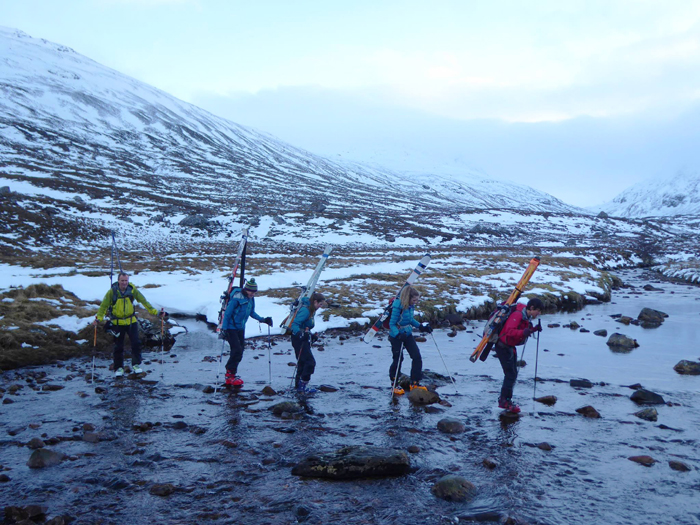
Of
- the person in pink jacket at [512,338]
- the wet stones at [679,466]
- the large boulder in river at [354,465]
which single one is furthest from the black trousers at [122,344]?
the wet stones at [679,466]

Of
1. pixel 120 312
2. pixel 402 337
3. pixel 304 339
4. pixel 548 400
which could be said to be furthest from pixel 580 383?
pixel 120 312

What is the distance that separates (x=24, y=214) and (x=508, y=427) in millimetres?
69969

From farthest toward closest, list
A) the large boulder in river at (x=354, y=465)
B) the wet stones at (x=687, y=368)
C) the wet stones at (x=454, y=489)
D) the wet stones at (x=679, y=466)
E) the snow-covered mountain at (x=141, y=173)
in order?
the snow-covered mountain at (x=141, y=173) < the wet stones at (x=687, y=368) < the wet stones at (x=679, y=466) < the large boulder in river at (x=354, y=465) < the wet stones at (x=454, y=489)

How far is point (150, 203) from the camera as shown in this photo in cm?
8812

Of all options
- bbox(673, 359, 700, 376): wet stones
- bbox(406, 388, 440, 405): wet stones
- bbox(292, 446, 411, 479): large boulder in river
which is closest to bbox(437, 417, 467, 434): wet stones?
bbox(406, 388, 440, 405): wet stones

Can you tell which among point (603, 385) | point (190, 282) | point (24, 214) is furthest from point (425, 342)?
point (24, 214)

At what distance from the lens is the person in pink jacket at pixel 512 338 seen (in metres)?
10.3

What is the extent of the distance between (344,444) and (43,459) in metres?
5.26

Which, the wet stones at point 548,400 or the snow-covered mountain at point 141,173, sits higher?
the snow-covered mountain at point 141,173

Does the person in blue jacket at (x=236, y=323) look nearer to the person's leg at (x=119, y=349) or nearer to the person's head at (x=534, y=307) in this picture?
the person's leg at (x=119, y=349)

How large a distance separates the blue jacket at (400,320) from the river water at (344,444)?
173 centimetres

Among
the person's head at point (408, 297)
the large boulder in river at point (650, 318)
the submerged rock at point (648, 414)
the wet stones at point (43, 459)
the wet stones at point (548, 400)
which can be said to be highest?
the person's head at point (408, 297)

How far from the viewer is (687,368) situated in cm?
1412

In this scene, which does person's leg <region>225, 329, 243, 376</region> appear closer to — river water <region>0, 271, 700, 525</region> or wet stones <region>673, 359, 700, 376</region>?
river water <region>0, 271, 700, 525</region>
